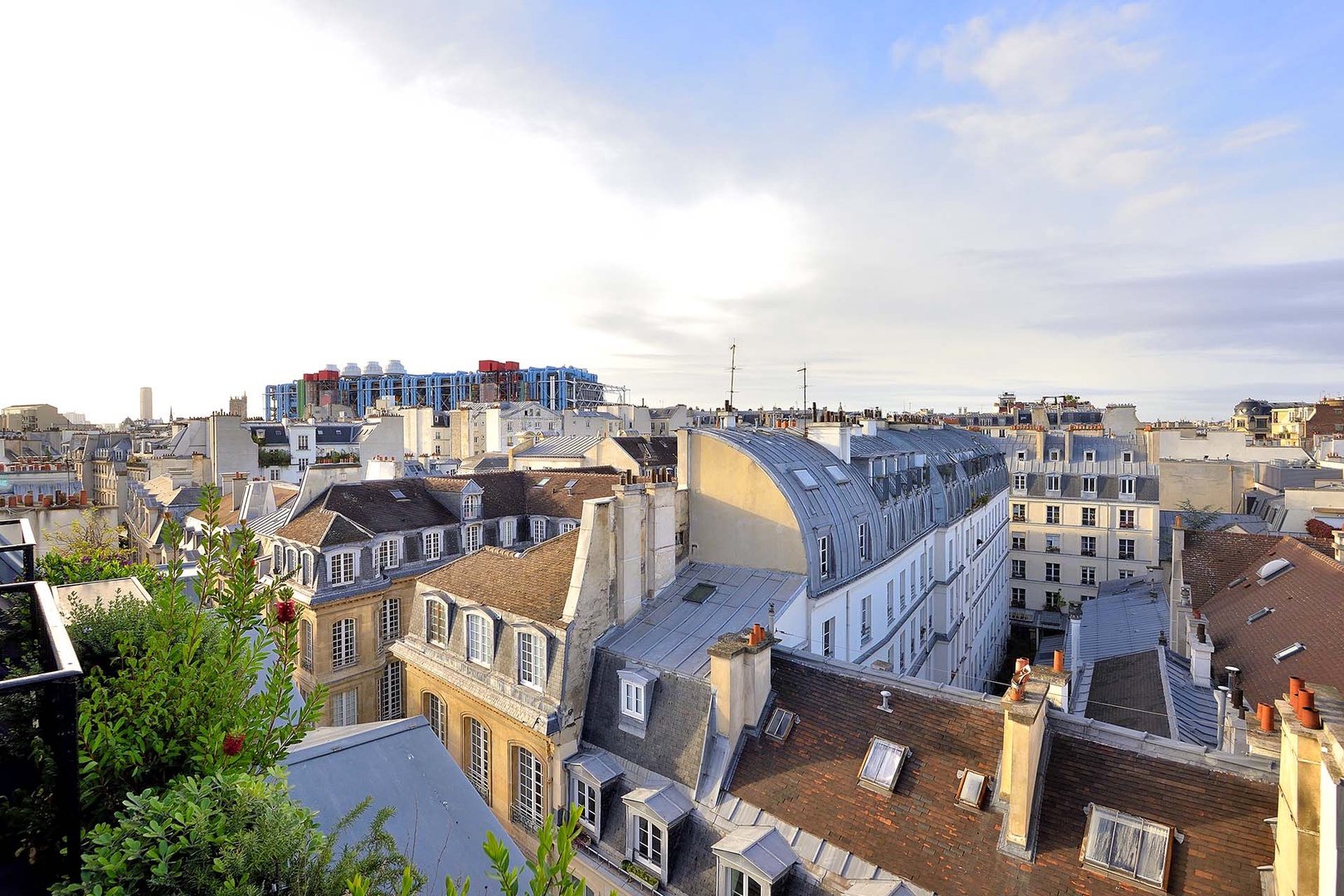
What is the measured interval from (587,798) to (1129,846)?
9.08 metres

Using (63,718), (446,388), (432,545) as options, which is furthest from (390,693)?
(446,388)

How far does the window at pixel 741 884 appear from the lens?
10.0 metres

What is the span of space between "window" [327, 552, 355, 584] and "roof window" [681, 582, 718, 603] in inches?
546

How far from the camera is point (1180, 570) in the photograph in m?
22.1

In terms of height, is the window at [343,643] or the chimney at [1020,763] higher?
the chimney at [1020,763]

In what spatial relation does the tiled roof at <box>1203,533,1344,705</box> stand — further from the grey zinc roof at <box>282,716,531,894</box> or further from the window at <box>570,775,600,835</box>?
the grey zinc roof at <box>282,716,531,894</box>

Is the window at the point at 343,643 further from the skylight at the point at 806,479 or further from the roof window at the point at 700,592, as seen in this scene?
the skylight at the point at 806,479

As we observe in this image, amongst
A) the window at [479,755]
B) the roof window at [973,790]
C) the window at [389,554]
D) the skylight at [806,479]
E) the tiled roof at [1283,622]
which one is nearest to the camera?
the roof window at [973,790]

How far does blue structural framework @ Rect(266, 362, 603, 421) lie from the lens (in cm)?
12369

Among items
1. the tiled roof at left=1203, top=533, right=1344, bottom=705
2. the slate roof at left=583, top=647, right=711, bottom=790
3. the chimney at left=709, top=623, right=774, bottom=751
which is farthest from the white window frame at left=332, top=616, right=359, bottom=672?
the tiled roof at left=1203, top=533, right=1344, bottom=705

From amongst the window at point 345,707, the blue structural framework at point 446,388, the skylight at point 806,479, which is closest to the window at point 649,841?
the skylight at point 806,479

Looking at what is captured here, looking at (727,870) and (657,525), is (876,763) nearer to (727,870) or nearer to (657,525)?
(727,870)

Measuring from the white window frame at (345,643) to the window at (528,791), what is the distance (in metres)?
12.1

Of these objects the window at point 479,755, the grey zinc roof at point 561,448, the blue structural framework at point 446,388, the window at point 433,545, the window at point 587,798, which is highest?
the blue structural framework at point 446,388
